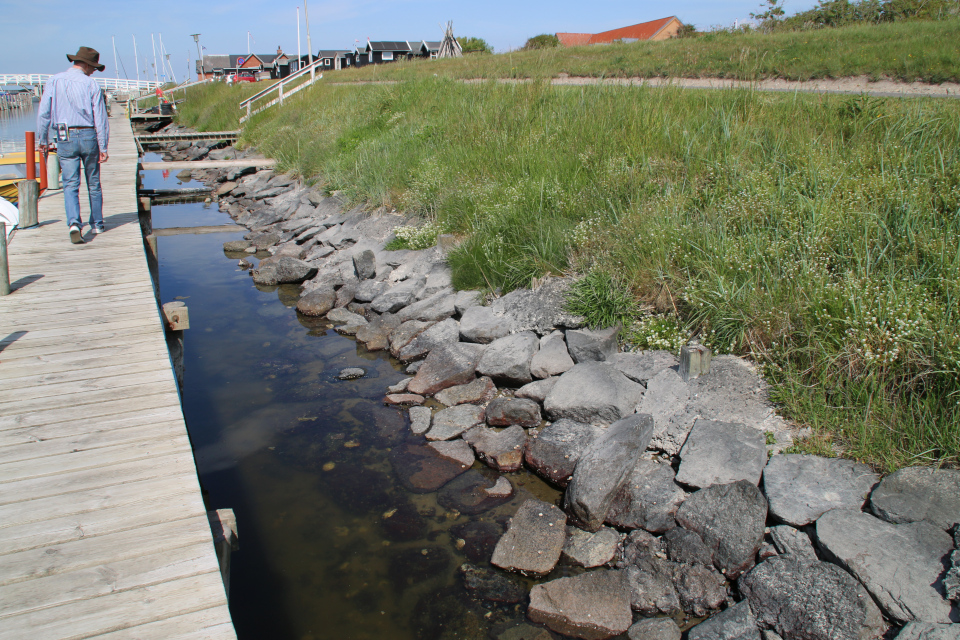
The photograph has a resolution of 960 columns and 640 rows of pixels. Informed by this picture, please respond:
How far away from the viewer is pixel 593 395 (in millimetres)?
5539

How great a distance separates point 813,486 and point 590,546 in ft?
5.10

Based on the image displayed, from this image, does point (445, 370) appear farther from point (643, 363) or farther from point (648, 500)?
point (648, 500)

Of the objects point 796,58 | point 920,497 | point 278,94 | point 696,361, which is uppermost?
point 278,94

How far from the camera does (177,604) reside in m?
2.75

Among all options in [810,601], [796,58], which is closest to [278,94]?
[796,58]

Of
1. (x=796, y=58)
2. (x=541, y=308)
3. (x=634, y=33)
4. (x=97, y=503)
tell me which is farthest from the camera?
(x=634, y=33)

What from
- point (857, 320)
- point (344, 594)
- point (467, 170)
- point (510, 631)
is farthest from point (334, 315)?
point (857, 320)

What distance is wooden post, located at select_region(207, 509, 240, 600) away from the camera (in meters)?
3.43

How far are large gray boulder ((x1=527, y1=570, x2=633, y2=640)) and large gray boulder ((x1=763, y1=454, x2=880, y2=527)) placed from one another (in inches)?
47.1

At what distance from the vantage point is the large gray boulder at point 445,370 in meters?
6.73

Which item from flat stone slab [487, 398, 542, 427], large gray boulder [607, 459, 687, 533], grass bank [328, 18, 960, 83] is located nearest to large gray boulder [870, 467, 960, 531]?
large gray boulder [607, 459, 687, 533]

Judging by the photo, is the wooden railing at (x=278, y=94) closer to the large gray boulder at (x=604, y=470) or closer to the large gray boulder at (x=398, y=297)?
the large gray boulder at (x=398, y=297)

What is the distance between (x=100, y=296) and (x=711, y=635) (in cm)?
616

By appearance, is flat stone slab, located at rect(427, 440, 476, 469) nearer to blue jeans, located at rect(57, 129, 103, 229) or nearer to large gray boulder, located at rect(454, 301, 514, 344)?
large gray boulder, located at rect(454, 301, 514, 344)
